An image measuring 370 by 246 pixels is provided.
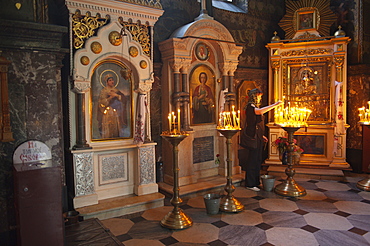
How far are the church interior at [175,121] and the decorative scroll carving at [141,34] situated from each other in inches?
1.1

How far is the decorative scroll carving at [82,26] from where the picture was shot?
17.8 feet

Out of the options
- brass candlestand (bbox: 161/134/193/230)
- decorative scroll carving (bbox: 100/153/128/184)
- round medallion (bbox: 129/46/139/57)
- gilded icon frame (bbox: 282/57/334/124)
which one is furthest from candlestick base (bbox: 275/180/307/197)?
round medallion (bbox: 129/46/139/57)

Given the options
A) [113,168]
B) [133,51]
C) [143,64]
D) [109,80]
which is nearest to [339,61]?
[143,64]

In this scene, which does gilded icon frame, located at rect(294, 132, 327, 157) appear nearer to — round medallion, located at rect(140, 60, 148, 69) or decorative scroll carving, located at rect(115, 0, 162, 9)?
round medallion, located at rect(140, 60, 148, 69)

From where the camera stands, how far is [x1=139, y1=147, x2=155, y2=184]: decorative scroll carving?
622 cm

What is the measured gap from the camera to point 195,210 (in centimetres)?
580

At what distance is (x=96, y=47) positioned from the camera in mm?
5602

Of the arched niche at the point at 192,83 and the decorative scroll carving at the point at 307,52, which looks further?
the decorative scroll carving at the point at 307,52

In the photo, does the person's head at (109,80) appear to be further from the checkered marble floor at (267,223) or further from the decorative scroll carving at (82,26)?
the checkered marble floor at (267,223)

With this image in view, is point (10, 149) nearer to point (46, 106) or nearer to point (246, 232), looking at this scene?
point (46, 106)

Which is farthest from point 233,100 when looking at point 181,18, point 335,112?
point 335,112

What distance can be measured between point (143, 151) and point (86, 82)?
68.2 inches

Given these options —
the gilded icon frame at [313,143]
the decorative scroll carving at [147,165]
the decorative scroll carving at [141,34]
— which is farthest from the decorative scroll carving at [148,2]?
the gilded icon frame at [313,143]

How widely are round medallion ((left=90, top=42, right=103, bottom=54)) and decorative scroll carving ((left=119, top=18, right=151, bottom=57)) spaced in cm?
68
